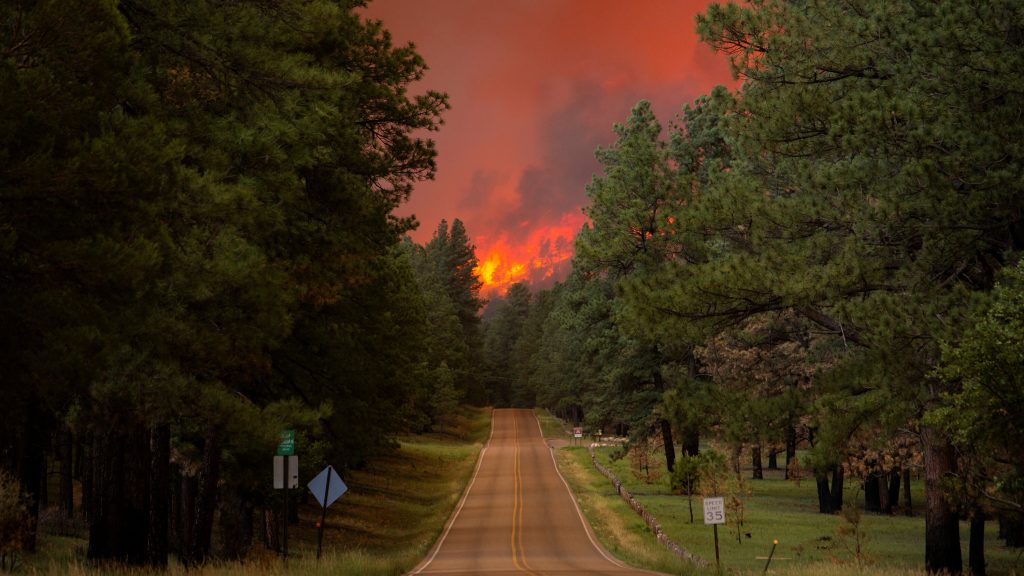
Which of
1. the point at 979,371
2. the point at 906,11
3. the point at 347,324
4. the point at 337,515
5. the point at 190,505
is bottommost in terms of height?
the point at 337,515

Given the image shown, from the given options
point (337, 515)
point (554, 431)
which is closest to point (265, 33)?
point (337, 515)

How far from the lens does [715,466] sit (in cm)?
3575

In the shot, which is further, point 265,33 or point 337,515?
point 337,515

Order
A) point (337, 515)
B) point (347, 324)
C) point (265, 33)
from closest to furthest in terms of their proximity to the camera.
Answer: point (265, 33), point (347, 324), point (337, 515)

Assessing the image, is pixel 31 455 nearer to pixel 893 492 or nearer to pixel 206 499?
pixel 206 499

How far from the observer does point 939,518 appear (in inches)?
851

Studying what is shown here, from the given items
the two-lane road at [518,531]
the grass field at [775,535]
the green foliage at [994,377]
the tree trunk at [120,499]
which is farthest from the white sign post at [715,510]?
the tree trunk at [120,499]

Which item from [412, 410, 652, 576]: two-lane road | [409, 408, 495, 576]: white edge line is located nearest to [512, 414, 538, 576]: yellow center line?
[412, 410, 652, 576]: two-lane road

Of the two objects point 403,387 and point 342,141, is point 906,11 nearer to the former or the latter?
point 342,141

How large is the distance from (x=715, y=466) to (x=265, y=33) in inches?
1053

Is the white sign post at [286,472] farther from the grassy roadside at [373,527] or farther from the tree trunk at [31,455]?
the tree trunk at [31,455]

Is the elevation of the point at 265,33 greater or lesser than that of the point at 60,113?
greater

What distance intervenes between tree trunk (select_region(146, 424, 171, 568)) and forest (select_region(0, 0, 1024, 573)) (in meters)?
0.07

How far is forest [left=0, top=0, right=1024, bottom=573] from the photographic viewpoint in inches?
398
